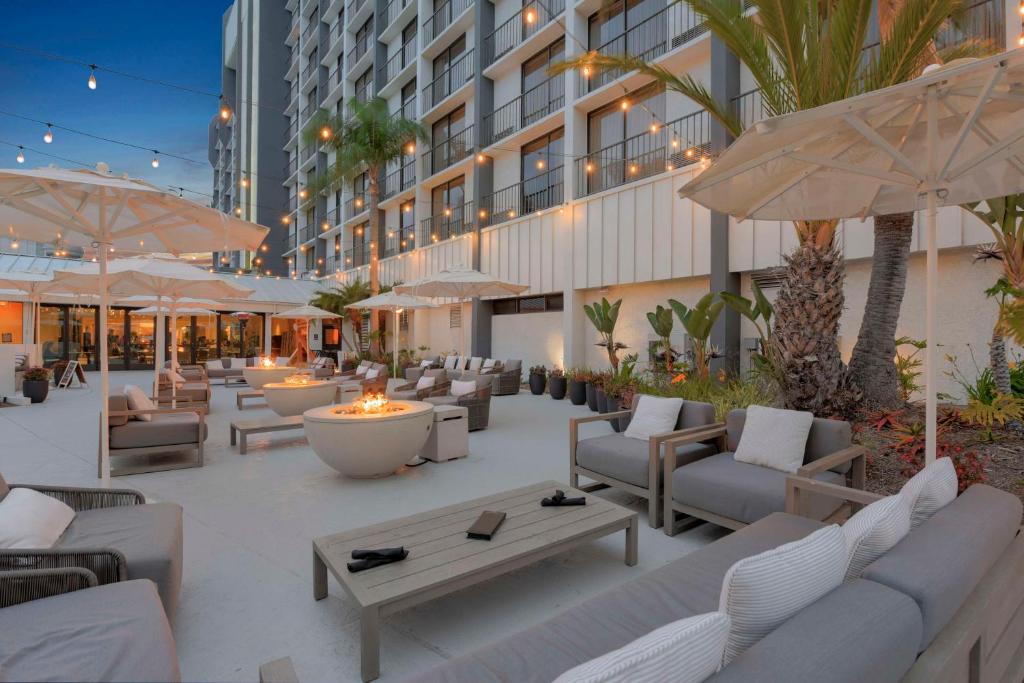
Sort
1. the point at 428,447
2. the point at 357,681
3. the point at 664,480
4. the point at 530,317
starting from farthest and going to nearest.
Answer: the point at 530,317 → the point at 428,447 → the point at 664,480 → the point at 357,681

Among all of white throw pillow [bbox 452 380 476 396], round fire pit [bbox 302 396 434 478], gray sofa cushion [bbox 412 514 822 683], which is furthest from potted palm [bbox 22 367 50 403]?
gray sofa cushion [bbox 412 514 822 683]

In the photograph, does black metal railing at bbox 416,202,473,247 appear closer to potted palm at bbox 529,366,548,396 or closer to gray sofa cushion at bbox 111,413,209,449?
potted palm at bbox 529,366,548,396

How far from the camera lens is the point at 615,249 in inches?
473

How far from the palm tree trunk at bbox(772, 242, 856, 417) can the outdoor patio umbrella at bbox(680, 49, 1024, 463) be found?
1.36 m

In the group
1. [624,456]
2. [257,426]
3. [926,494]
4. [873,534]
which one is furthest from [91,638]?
[257,426]

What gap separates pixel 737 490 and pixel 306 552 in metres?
3.18

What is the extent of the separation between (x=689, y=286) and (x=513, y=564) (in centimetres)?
954

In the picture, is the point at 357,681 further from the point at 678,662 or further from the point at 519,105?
the point at 519,105

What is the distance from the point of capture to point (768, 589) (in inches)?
57.9

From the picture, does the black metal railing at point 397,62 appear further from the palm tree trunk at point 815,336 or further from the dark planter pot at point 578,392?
the palm tree trunk at point 815,336

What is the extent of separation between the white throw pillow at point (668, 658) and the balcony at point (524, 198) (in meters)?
13.6

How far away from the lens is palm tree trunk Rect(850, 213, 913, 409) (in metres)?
6.10

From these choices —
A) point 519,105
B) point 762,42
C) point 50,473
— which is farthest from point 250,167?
point 762,42

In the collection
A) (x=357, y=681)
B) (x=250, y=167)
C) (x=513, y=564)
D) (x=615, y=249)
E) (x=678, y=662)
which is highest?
(x=250, y=167)
